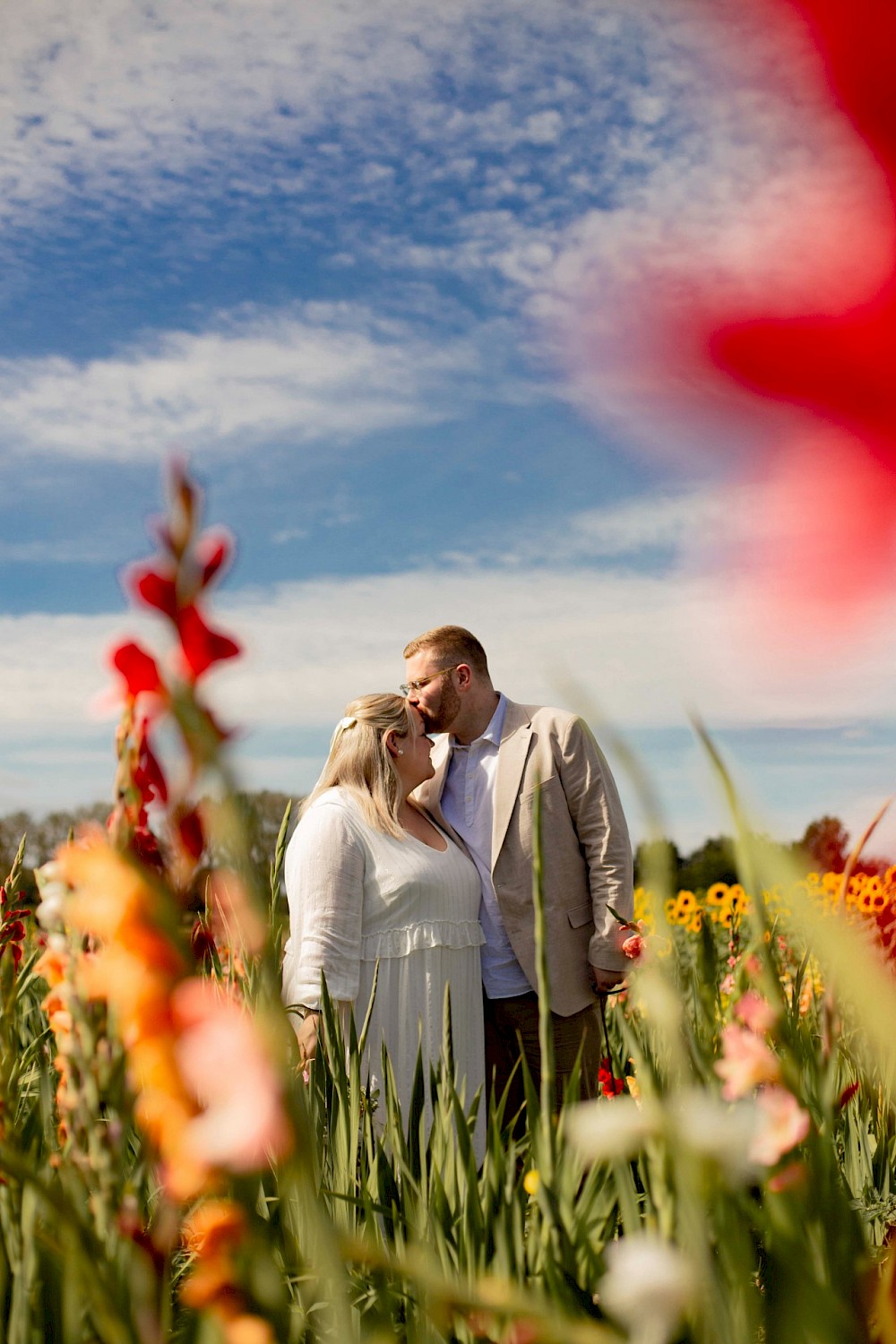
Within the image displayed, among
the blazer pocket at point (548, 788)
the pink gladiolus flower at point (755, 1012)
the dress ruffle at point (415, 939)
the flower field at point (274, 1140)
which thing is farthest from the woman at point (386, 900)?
the pink gladiolus flower at point (755, 1012)

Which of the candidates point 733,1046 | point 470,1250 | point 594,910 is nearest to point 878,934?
point 594,910

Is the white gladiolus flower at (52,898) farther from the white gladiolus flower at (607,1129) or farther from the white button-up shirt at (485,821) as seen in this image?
the white button-up shirt at (485,821)

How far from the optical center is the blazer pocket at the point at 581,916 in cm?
427

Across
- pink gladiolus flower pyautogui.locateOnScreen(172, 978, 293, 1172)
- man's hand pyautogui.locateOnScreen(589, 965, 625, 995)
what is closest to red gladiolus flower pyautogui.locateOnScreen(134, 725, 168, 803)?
pink gladiolus flower pyautogui.locateOnScreen(172, 978, 293, 1172)

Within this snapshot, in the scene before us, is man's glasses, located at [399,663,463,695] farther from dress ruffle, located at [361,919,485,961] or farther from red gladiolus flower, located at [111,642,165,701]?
red gladiolus flower, located at [111,642,165,701]

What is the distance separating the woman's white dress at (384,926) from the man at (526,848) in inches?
19.6

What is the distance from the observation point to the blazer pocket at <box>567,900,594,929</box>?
14.0ft

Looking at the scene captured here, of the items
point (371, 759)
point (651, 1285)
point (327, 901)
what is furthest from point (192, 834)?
point (371, 759)

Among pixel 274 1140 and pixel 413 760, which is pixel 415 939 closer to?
pixel 413 760

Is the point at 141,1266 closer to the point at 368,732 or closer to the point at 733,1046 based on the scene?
the point at 733,1046

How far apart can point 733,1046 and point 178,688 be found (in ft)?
1.69

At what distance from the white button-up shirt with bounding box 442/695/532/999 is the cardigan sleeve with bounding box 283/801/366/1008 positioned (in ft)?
2.49

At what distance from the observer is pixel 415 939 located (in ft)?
11.3

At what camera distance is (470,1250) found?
49.1 inches
